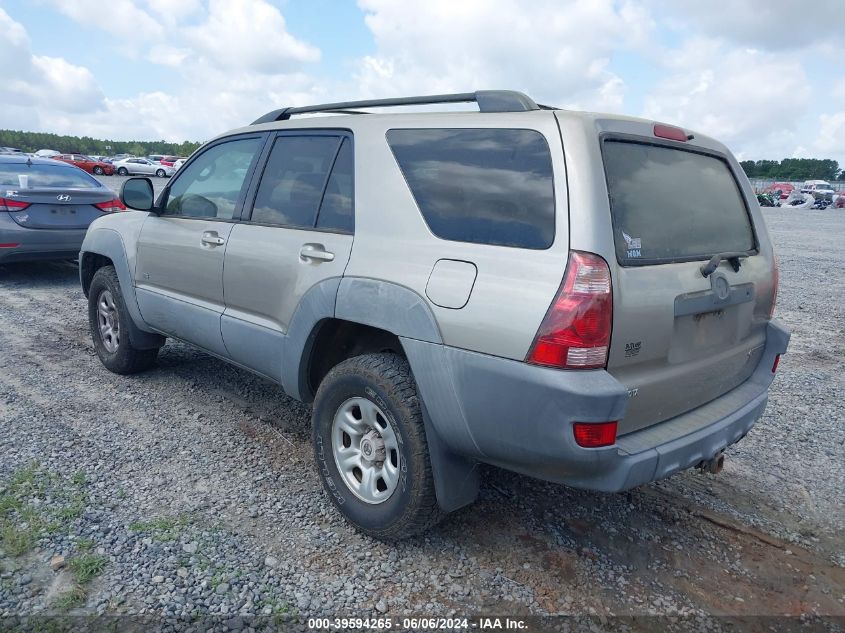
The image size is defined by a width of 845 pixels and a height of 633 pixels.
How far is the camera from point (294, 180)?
11.8ft

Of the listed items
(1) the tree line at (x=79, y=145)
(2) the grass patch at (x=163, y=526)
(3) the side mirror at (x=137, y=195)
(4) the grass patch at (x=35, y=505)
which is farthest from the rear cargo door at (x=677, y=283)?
(1) the tree line at (x=79, y=145)

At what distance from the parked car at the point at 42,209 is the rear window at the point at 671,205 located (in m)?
6.86

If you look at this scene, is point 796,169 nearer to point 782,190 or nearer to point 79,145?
point 782,190

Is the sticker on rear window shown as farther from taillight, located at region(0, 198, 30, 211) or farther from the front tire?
taillight, located at region(0, 198, 30, 211)

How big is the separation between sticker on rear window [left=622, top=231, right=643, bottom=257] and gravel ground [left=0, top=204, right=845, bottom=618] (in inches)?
56.3

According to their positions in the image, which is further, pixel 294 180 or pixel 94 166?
pixel 94 166

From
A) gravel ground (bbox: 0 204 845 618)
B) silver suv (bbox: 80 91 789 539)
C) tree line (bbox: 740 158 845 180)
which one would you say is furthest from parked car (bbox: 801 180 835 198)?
silver suv (bbox: 80 91 789 539)

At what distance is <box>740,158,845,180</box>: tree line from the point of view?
7256 centimetres

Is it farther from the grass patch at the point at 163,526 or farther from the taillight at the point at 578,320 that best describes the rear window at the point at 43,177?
the taillight at the point at 578,320

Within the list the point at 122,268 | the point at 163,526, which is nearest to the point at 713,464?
the point at 163,526

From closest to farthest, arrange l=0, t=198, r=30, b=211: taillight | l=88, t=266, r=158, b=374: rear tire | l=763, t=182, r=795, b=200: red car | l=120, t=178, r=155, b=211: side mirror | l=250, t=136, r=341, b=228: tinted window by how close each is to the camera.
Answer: l=250, t=136, r=341, b=228: tinted window
l=120, t=178, r=155, b=211: side mirror
l=88, t=266, r=158, b=374: rear tire
l=0, t=198, r=30, b=211: taillight
l=763, t=182, r=795, b=200: red car

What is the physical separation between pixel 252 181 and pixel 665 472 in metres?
2.74

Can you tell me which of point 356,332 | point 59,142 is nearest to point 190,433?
point 356,332

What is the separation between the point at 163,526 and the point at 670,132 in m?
2.96
